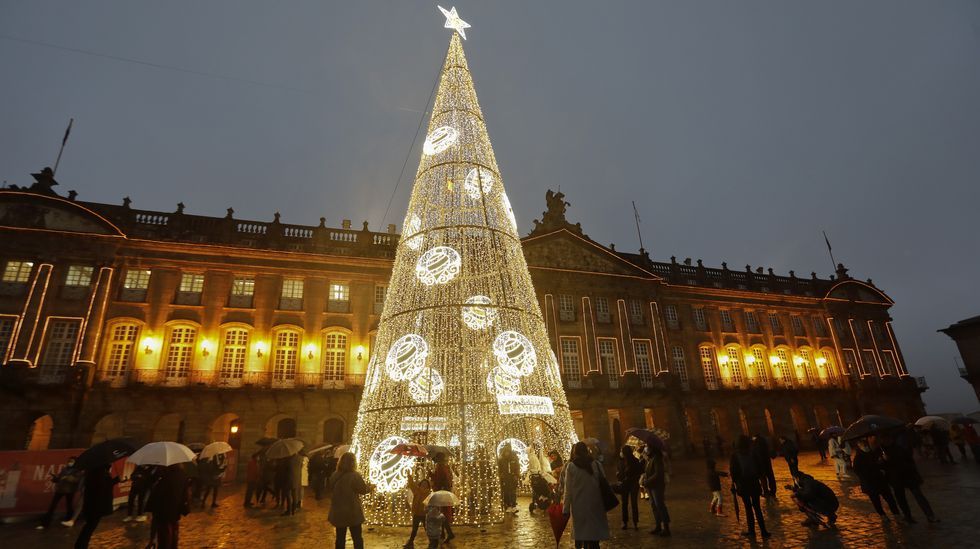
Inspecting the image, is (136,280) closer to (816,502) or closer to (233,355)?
(233,355)

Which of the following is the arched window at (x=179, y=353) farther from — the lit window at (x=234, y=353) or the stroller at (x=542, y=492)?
the stroller at (x=542, y=492)

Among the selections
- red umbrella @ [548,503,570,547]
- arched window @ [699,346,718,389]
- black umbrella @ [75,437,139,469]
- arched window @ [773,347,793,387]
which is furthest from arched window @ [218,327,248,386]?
arched window @ [773,347,793,387]

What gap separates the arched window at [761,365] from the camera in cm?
3062

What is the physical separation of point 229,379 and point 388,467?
613 inches

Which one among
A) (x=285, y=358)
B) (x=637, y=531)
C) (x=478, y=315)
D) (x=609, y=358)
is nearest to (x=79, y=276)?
(x=285, y=358)

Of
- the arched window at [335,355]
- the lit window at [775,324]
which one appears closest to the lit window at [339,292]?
the arched window at [335,355]

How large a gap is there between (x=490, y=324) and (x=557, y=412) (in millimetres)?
2071

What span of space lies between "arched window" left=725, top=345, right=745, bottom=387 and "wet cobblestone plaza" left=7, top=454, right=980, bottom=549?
18.7 metres

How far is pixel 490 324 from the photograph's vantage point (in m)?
8.87

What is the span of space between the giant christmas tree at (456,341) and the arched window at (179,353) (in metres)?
15.5

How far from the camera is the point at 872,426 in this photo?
7730 mm

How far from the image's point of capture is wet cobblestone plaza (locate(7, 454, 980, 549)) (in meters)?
6.82

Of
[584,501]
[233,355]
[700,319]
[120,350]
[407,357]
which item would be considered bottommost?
[584,501]

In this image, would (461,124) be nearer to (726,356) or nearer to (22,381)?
(22,381)
